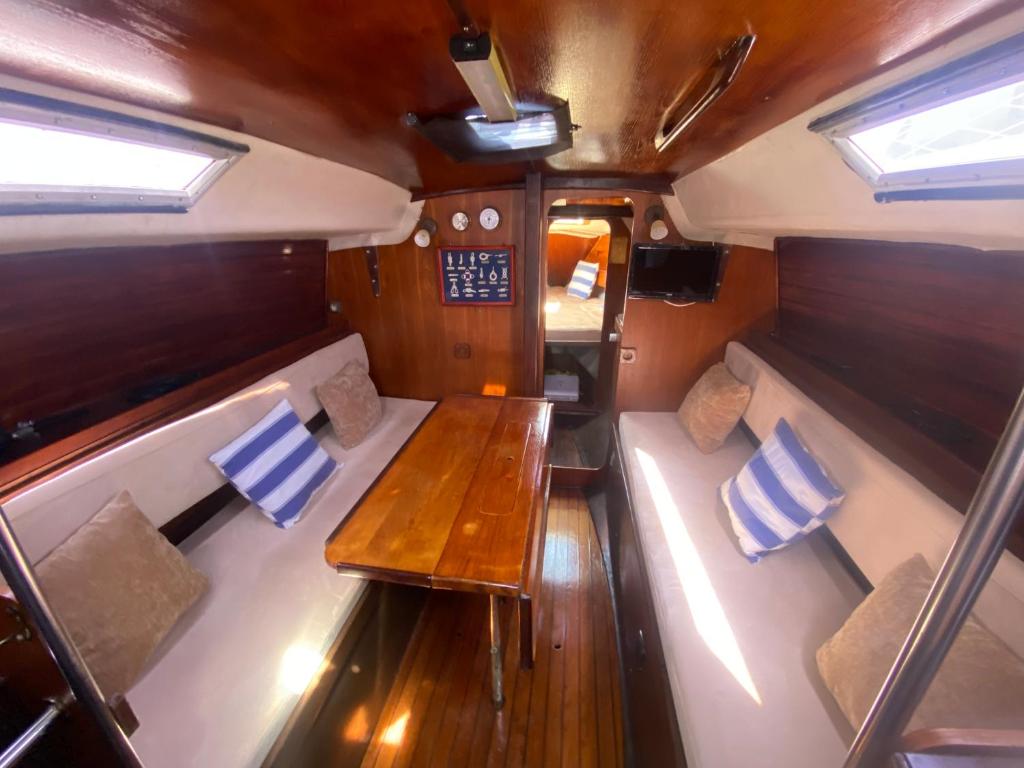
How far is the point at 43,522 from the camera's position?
1.10 meters

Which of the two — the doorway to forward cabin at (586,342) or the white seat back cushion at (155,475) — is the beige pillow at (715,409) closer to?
the doorway to forward cabin at (586,342)

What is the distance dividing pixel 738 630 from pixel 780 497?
0.52m

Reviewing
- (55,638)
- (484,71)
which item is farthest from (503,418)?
(55,638)

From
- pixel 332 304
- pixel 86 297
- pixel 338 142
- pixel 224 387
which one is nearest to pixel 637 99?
pixel 338 142

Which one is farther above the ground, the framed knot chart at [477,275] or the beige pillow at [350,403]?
the framed knot chart at [477,275]

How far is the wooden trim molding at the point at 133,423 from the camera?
3.75ft

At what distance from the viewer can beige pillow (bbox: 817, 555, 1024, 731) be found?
30.8 inches

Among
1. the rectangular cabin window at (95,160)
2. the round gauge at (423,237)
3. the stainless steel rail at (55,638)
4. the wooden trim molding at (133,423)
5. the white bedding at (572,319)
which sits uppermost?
the rectangular cabin window at (95,160)

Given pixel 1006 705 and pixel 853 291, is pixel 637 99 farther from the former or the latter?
pixel 1006 705

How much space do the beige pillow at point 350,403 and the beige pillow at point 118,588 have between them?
1.03 metres

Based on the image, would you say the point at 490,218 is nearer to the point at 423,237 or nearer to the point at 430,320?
the point at 423,237

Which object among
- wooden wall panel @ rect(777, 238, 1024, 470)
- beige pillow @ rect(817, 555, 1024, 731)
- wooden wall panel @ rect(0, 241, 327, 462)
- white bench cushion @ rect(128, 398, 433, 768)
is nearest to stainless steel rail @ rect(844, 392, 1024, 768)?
beige pillow @ rect(817, 555, 1024, 731)

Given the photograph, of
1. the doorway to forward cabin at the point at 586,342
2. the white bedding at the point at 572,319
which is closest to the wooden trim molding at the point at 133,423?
the doorway to forward cabin at the point at 586,342

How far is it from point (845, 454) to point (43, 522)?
2.53m
